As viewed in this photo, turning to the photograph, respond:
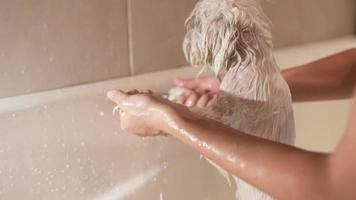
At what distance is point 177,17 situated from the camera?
1.10 metres

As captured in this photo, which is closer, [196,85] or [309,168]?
[309,168]

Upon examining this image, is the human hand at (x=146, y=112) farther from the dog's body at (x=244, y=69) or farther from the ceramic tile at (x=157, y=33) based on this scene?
the ceramic tile at (x=157, y=33)

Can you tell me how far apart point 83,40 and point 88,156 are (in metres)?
0.18

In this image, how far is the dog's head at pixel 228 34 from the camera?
68 cm

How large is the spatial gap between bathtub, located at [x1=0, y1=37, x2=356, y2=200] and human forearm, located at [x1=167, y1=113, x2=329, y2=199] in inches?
14.3

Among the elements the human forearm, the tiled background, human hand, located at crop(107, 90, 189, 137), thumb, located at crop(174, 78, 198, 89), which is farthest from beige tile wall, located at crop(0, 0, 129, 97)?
the human forearm

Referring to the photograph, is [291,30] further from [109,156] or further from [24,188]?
[24,188]

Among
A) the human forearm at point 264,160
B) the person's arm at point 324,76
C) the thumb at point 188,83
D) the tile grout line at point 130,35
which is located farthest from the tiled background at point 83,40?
the human forearm at point 264,160

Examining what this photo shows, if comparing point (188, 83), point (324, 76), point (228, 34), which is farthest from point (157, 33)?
point (228, 34)

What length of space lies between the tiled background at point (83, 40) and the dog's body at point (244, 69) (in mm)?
327

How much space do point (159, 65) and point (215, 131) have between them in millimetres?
532

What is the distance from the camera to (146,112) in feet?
2.10

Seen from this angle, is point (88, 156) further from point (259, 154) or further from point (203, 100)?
point (259, 154)

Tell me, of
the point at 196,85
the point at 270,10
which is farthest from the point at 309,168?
the point at 270,10
